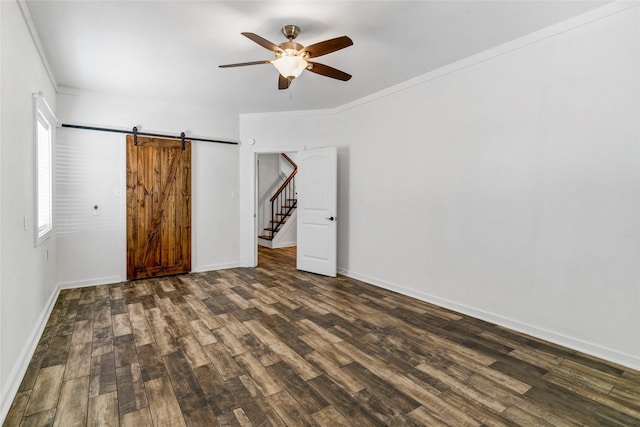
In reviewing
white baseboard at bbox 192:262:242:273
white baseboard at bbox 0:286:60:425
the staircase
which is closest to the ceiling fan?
white baseboard at bbox 0:286:60:425

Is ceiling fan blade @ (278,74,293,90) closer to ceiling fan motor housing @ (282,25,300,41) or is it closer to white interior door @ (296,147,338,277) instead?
ceiling fan motor housing @ (282,25,300,41)

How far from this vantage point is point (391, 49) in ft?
10.4

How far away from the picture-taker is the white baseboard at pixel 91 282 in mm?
4359

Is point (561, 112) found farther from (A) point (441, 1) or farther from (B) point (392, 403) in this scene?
(B) point (392, 403)

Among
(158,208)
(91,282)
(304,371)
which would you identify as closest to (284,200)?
(158,208)

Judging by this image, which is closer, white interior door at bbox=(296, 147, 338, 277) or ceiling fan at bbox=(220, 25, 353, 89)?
ceiling fan at bbox=(220, 25, 353, 89)

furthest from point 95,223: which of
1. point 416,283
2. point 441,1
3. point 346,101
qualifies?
point 441,1

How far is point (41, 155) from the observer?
142 inches

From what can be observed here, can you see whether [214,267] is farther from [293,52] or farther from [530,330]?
[530,330]

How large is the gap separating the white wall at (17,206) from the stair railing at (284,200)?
5535 millimetres

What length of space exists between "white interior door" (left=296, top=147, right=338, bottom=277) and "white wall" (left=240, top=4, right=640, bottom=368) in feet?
2.69

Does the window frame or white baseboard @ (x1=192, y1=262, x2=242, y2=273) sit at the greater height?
the window frame

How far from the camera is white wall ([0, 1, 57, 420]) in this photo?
6.59 ft

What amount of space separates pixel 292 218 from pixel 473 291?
5331mm
